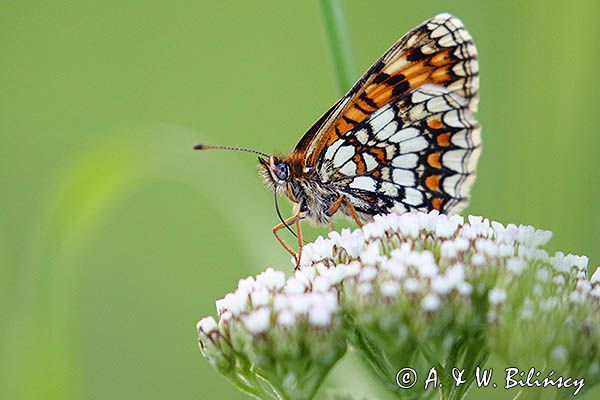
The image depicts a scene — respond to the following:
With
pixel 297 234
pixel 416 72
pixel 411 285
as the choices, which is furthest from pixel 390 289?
pixel 416 72

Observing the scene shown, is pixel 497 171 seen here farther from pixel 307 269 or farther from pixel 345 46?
pixel 307 269

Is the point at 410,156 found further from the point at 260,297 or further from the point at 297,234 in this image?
the point at 260,297

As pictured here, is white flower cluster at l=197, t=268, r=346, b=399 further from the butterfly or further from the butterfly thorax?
the butterfly thorax

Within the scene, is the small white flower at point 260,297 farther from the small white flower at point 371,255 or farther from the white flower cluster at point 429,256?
the small white flower at point 371,255

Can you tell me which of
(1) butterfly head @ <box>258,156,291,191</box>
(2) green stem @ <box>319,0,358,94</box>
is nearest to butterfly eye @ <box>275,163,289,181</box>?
(1) butterfly head @ <box>258,156,291,191</box>

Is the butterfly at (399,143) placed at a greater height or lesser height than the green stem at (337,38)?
lesser

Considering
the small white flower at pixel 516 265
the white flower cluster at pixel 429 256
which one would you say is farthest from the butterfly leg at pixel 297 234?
the small white flower at pixel 516 265

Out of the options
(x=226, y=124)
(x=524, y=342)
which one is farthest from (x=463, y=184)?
(x=226, y=124)
